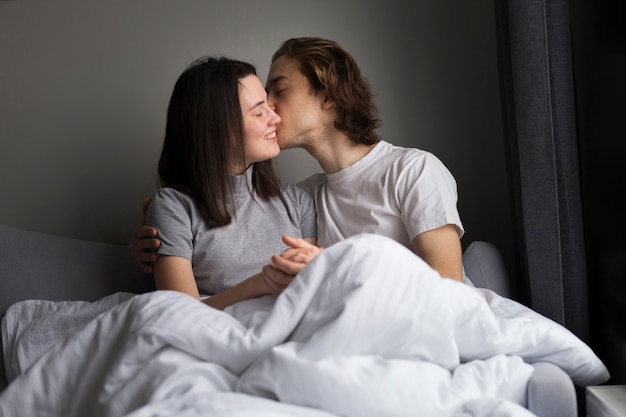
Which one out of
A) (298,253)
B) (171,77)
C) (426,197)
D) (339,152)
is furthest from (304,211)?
(171,77)

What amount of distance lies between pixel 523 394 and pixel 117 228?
1706mm

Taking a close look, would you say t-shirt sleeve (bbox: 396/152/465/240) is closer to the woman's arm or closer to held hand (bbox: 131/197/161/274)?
the woman's arm

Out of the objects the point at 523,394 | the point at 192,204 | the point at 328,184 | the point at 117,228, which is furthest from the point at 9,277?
the point at 523,394

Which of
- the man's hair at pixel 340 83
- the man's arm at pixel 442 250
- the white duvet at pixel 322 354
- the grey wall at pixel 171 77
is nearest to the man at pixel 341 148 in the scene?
the man's hair at pixel 340 83

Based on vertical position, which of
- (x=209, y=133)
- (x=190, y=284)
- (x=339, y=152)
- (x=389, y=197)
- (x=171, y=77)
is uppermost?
(x=171, y=77)

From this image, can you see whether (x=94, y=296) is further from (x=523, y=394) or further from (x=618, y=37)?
(x=618, y=37)

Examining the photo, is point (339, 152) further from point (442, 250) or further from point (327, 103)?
point (442, 250)

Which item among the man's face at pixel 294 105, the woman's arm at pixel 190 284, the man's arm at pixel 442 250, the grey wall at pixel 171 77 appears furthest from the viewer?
the grey wall at pixel 171 77

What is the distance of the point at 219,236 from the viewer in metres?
2.09

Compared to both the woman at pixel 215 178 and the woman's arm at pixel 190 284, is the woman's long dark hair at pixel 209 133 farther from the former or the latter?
the woman's arm at pixel 190 284

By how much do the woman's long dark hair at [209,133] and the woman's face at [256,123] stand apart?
0.02m

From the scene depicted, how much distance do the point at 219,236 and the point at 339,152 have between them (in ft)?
1.42

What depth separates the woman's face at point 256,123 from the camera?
83.5 inches

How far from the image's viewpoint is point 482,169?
107 inches
